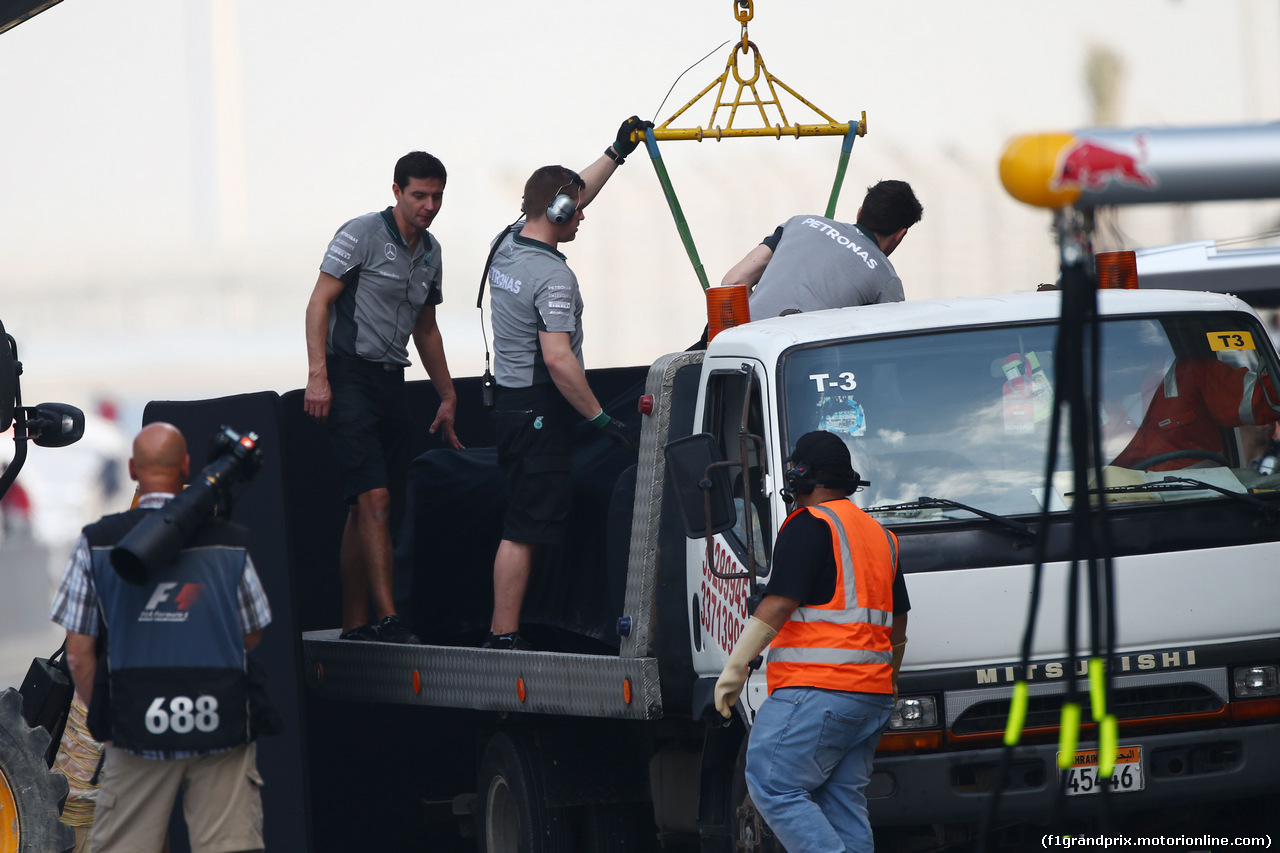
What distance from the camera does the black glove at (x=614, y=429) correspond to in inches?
275

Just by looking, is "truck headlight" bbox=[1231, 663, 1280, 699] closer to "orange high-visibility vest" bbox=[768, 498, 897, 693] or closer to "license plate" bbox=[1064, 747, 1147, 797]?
"license plate" bbox=[1064, 747, 1147, 797]

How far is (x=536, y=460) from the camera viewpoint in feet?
22.9

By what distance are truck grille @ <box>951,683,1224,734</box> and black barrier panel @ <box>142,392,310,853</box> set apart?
9.53ft

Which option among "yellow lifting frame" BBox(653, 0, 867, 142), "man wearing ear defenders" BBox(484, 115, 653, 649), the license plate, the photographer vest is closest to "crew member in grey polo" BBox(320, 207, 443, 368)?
"man wearing ear defenders" BBox(484, 115, 653, 649)

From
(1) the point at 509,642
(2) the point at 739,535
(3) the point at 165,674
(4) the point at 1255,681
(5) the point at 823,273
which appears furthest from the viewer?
(1) the point at 509,642

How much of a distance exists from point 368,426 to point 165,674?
235cm

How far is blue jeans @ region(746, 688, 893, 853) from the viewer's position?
5.17m

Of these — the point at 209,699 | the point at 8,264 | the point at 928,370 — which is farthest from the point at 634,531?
the point at 8,264

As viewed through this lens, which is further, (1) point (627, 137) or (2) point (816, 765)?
(1) point (627, 137)

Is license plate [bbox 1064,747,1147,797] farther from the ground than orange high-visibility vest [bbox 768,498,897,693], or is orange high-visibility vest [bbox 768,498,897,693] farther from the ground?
orange high-visibility vest [bbox 768,498,897,693]

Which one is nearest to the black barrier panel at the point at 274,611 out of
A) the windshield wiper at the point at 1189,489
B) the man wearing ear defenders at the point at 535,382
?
the man wearing ear defenders at the point at 535,382

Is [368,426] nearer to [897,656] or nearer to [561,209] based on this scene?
[561,209]

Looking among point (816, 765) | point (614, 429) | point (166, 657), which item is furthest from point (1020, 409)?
point (166, 657)

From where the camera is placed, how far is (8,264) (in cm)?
3772
